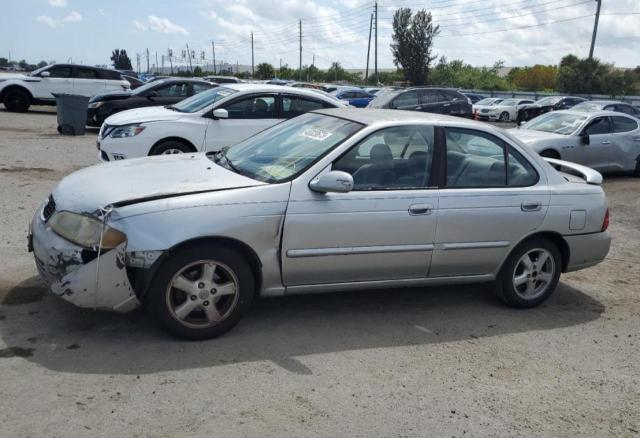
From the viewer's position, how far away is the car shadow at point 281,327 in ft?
13.1

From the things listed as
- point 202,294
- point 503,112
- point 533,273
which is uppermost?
point 503,112

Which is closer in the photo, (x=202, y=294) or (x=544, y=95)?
(x=202, y=294)

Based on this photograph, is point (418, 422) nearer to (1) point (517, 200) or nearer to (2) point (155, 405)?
(2) point (155, 405)

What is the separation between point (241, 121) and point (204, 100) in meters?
0.85

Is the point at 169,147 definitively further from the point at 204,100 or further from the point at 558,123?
the point at 558,123

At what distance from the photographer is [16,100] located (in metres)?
21.0

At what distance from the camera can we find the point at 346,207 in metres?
4.55

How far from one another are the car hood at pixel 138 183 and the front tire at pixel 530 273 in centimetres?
229

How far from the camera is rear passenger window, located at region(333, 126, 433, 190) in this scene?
186 inches

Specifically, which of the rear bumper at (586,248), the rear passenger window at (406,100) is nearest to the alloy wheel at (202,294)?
the rear bumper at (586,248)

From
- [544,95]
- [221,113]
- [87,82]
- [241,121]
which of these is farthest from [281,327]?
[544,95]

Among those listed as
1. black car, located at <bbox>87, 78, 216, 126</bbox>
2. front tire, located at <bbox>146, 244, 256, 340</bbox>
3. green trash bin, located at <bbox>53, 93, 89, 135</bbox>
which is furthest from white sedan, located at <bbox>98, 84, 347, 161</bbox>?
green trash bin, located at <bbox>53, 93, 89, 135</bbox>

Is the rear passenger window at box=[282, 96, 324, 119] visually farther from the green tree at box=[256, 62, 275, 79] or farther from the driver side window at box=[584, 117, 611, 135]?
the green tree at box=[256, 62, 275, 79]

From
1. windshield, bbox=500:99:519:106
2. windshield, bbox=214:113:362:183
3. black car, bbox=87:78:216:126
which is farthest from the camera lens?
windshield, bbox=500:99:519:106
